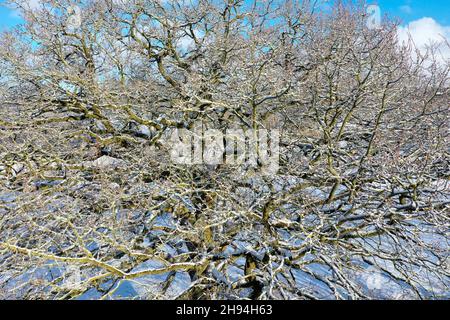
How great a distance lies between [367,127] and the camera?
21.2 ft

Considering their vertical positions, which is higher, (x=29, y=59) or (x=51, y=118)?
(x=29, y=59)

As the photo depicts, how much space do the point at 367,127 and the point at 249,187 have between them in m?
2.78

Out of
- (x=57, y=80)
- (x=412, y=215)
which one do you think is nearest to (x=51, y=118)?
(x=57, y=80)

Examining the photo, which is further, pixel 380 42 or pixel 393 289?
pixel 393 289

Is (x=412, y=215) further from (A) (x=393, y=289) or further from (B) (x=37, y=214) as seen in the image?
(B) (x=37, y=214)

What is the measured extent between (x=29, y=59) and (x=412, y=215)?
7584mm

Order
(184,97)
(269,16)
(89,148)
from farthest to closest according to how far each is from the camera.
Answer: (269,16)
(184,97)
(89,148)

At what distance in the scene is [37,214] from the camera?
4.75 metres

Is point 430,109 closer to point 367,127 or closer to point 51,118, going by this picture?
point 367,127

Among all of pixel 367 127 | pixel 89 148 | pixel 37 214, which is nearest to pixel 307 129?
pixel 367 127

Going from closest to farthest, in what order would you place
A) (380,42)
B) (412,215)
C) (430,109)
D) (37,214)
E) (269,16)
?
(412,215)
(37,214)
(380,42)
(430,109)
(269,16)

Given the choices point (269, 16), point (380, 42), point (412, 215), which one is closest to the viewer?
point (412, 215)
